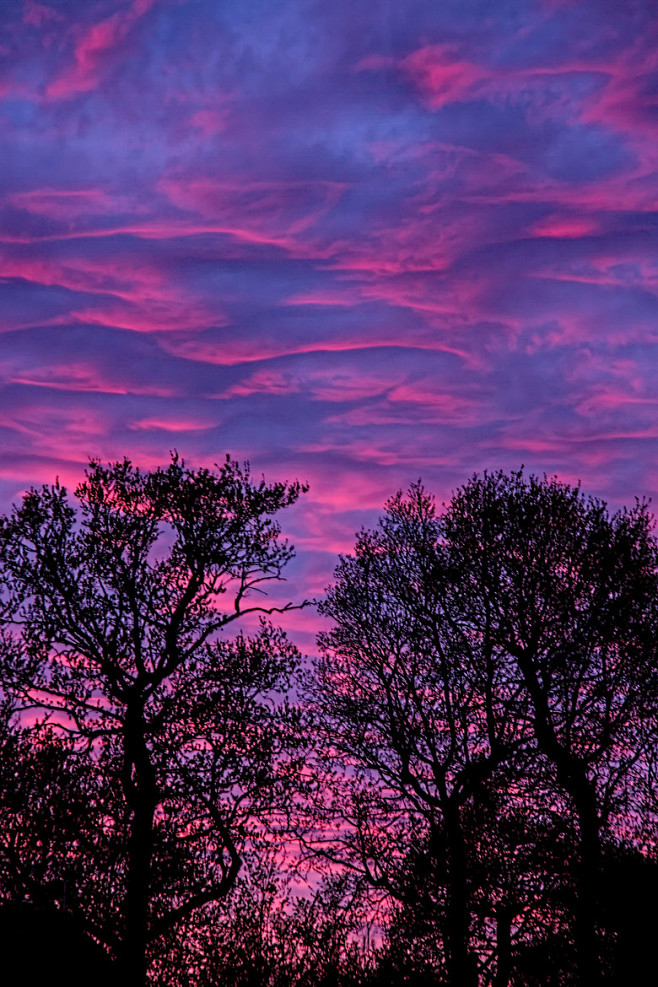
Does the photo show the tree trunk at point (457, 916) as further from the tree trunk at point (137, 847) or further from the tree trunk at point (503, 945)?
the tree trunk at point (137, 847)

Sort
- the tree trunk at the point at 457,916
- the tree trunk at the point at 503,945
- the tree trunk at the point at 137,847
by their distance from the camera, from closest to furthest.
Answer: the tree trunk at the point at 137,847
the tree trunk at the point at 457,916
the tree trunk at the point at 503,945

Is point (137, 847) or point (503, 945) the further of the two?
point (503, 945)

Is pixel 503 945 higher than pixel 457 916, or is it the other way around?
pixel 457 916

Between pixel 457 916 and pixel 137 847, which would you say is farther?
pixel 457 916

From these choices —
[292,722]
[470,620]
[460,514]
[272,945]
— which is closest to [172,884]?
[292,722]

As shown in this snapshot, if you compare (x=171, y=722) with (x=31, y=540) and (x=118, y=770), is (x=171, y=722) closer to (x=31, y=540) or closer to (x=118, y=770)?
(x=118, y=770)

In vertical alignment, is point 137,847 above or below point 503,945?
above

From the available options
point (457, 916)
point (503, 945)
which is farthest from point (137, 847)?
point (503, 945)

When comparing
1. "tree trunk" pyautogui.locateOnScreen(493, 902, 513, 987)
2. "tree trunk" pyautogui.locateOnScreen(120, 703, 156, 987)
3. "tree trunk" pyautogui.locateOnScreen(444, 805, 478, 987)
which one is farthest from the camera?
"tree trunk" pyautogui.locateOnScreen(493, 902, 513, 987)

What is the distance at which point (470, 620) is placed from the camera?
29656mm

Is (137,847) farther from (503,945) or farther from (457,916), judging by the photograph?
(503,945)

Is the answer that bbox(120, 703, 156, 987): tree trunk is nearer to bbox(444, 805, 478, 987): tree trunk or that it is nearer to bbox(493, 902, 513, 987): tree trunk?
bbox(444, 805, 478, 987): tree trunk

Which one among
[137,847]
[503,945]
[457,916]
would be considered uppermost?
[137,847]

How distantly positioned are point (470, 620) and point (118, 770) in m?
11.8
